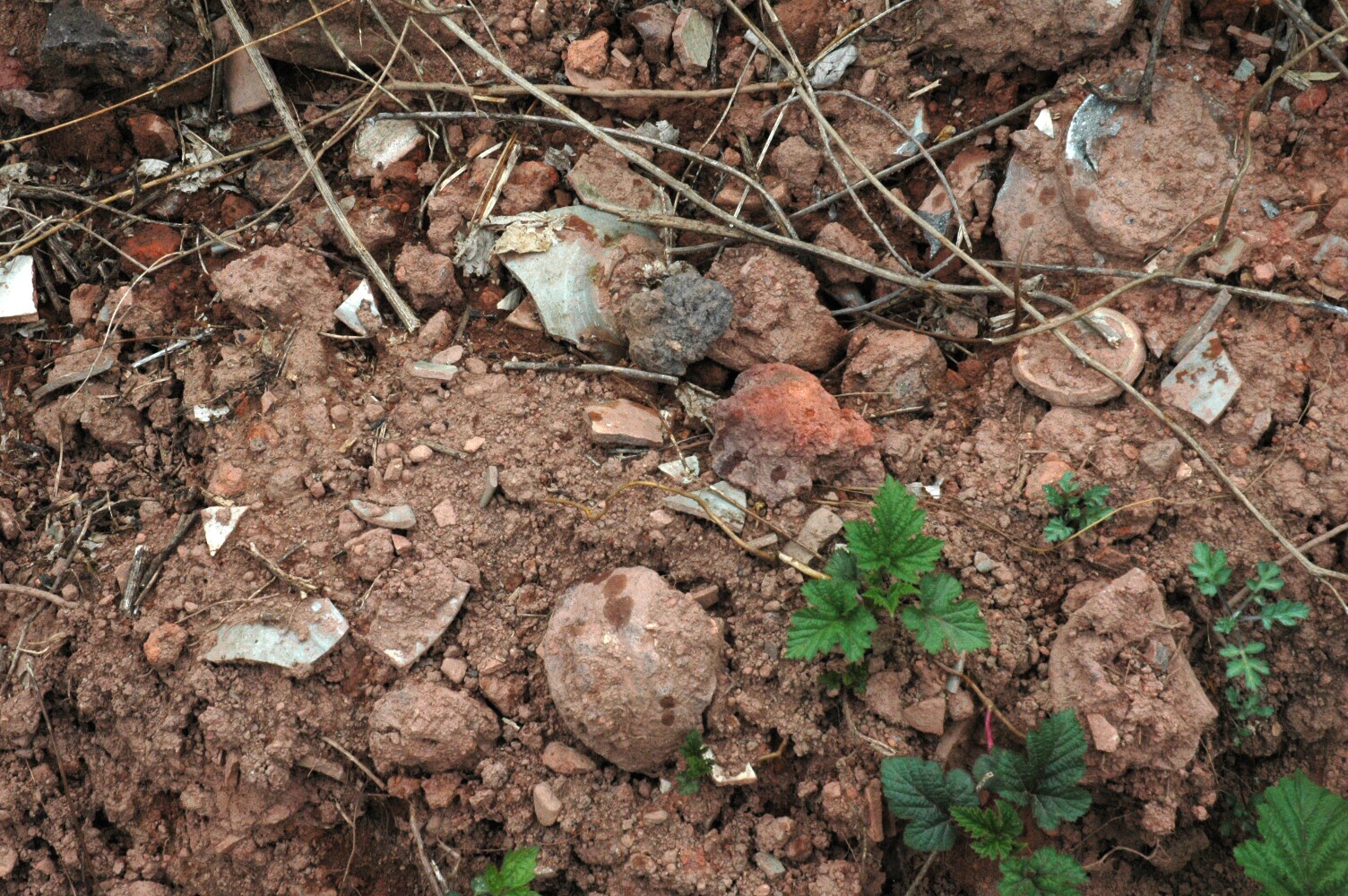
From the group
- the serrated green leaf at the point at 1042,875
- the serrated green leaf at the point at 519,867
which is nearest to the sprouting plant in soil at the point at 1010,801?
the serrated green leaf at the point at 1042,875

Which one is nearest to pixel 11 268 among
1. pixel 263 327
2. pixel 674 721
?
pixel 263 327


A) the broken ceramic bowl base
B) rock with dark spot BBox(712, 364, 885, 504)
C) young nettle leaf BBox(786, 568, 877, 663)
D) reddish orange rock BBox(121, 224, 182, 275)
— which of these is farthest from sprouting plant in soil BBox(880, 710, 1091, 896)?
reddish orange rock BBox(121, 224, 182, 275)

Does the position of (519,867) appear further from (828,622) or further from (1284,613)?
(1284,613)

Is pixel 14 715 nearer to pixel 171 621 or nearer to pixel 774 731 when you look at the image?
pixel 171 621

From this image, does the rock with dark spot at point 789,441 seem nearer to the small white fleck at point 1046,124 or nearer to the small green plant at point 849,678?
the small green plant at point 849,678

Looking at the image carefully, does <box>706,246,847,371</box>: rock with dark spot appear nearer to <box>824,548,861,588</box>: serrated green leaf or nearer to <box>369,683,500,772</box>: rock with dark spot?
<box>824,548,861,588</box>: serrated green leaf
